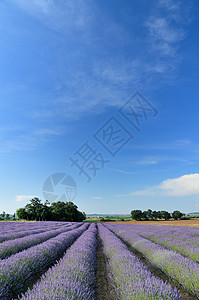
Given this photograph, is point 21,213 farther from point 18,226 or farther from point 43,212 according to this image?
point 18,226

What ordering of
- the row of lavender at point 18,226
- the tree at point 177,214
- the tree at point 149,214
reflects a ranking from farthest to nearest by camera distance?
the tree at point 149,214 → the tree at point 177,214 → the row of lavender at point 18,226

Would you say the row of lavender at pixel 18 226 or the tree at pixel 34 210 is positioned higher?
the tree at pixel 34 210

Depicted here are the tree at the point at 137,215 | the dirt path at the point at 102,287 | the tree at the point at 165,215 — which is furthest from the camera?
the tree at the point at 165,215

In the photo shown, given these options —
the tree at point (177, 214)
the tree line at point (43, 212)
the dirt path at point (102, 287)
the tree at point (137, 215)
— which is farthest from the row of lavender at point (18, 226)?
the tree at point (177, 214)

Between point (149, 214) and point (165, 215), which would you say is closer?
point (165, 215)

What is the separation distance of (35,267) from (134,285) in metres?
2.59

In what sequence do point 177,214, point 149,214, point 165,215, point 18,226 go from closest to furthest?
point 18,226
point 177,214
point 165,215
point 149,214

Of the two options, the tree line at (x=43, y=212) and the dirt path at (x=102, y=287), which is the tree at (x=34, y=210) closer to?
the tree line at (x=43, y=212)

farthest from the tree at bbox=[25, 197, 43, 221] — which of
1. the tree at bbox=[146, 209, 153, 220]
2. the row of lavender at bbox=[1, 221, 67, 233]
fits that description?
the tree at bbox=[146, 209, 153, 220]

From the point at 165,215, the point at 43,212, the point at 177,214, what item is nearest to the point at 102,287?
the point at 43,212

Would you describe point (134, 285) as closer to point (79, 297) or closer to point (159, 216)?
point (79, 297)

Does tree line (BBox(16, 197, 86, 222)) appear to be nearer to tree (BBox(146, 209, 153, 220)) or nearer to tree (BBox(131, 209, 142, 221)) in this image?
tree (BBox(131, 209, 142, 221))

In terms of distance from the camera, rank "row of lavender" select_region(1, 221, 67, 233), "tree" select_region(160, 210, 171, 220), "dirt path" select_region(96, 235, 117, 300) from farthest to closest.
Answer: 1. "tree" select_region(160, 210, 171, 220)
2. "row of lavender" select_region(1, 221, 67, 233)
3. "dirt path" select_region(96, 235, 117, 300)

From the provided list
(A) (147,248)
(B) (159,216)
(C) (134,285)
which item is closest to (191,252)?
(A) (147,248)
